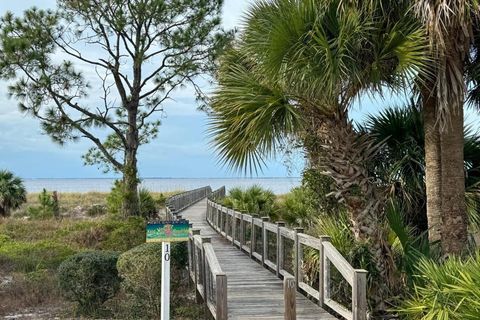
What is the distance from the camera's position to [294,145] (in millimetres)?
10266

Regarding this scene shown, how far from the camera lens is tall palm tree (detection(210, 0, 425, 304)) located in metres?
7.82

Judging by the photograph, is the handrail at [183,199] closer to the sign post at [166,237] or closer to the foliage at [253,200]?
the foliage at [253,200]

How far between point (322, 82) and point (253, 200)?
1313 centimetres

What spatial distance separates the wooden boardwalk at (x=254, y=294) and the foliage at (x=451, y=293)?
5.89 feet

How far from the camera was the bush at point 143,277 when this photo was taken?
9.40 meters

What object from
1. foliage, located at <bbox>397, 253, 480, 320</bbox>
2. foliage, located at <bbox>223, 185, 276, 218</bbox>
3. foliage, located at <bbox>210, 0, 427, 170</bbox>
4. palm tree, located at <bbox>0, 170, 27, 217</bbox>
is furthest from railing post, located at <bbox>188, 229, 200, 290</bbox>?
palm tree, located at <bbox>0, 170, 27, 217</bbox>

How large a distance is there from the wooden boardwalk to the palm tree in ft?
64.8

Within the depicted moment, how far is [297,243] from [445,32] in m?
3.88

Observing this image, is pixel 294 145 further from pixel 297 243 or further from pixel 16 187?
pixel 16 187

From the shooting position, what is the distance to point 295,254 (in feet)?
30.7

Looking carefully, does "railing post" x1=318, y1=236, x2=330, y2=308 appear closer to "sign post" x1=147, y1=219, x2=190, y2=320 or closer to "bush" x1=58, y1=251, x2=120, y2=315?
"sign post" x1=147, y1=219, x2=190, y2=320

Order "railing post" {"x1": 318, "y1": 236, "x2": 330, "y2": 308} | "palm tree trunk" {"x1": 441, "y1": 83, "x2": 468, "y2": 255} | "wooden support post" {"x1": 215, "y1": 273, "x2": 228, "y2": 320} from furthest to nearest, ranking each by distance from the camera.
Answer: "palm tree trunk" {"x1": 441, "y1": 83, "x2": 468, "y2": 255}
"railing post" {"x1": 318, "y1": 236, "x2": 330, "y2": 308}
"wooden support post" {"x1": 215, "y1": 273, "x2": 228, "y2": 320}

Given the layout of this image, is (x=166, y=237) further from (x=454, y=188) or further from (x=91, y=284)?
(x=454, y=188)

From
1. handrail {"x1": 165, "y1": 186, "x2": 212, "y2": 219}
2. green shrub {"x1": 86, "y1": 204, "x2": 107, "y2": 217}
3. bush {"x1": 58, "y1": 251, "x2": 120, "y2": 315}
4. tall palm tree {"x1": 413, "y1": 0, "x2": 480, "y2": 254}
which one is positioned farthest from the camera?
green shrub {"x1": 86, "y1": 204, "x2": 107, "y2": 217}
